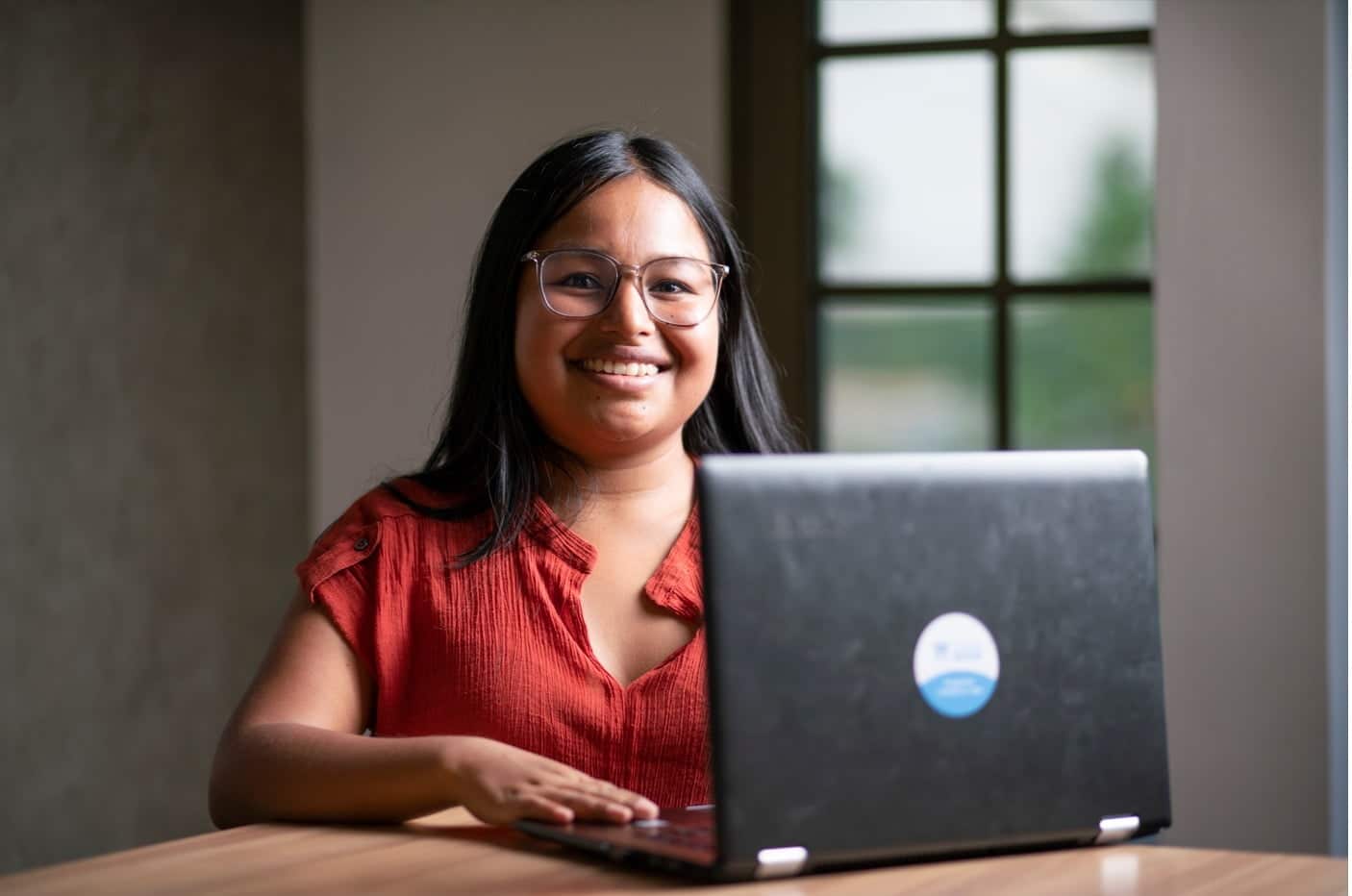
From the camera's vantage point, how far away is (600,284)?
175 cm

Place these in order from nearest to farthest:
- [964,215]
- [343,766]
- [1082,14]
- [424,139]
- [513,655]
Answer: [343,766] < [513,655] < [1082,14] < [964,215] < [424,139]

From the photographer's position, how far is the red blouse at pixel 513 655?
1.65 metres

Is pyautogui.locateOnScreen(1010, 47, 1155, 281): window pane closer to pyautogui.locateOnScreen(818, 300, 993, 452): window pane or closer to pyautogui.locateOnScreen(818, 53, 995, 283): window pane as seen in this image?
pyautogui.locateOnScreen(818, 53, 995, 283): window pane

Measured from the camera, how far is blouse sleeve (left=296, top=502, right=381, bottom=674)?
5.48 ft

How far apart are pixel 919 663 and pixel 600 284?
0.74 metres

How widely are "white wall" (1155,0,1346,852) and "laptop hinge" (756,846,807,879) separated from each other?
5.99ft

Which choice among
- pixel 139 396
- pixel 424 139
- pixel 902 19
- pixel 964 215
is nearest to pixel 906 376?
pixel 964 215

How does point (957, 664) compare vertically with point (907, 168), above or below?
below

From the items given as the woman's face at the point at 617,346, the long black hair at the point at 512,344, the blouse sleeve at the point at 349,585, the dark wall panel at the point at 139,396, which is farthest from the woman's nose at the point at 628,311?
the dark wall panel at the point at 139,396

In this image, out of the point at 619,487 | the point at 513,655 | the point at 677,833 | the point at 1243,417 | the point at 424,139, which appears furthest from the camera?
the point at 424,139

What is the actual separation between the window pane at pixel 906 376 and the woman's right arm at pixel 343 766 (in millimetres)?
1759

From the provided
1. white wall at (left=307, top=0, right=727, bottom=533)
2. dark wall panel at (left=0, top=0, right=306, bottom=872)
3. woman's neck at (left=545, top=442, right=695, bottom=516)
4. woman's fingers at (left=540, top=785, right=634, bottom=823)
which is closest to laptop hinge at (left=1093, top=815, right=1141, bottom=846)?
woman's fingers at (left=540, top=785, right=634, bottom=823)

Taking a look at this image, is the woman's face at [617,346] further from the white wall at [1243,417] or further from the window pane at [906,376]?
the window pane at [906,376]

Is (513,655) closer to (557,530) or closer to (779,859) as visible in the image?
(557,530)
